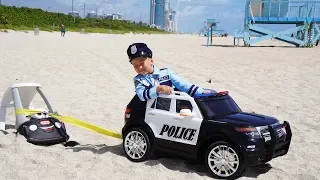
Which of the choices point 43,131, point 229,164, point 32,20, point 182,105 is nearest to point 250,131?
point 229,164

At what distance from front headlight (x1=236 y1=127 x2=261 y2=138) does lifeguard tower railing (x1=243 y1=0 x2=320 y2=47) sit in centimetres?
2921

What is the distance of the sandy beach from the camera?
468 cm

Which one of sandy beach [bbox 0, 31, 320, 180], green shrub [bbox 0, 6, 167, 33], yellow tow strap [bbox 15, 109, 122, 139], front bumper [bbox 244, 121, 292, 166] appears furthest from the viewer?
green shrub [bbox 0, 6, 167, 33]

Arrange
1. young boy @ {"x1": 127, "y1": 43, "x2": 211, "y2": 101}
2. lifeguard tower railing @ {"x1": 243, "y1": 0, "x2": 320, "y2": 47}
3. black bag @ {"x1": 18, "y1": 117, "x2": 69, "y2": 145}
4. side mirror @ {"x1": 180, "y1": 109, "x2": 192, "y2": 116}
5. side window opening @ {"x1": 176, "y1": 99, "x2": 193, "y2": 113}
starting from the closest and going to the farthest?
side mirror @ {"x1": 180, "y1": 109, "x2": 192, "y2": 116} → side window opening @ {"x1": 176, "y1": 99, "x2": 193, "y2": 113} → young boy @ {"x1": 127, "y1": 43, "x2": 211, "y2": 101} → black bag @ {"x1": 18, "y1": 117, "x2": 69, "y2": 145} → lifeguard tower railing @ {"x1": 243, "y1": 0, "x2": 320, "y2": 47}

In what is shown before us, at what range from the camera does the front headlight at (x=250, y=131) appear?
4.34 meters

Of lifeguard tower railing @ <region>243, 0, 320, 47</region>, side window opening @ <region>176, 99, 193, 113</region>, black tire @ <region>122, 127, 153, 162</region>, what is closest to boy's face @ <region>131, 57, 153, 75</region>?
side window opening @ <region>176, 99, 193, 113</region>

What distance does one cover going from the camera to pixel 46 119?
18.7ft

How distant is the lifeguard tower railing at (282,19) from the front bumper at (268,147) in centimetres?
2888

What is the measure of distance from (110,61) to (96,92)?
7.65 meters

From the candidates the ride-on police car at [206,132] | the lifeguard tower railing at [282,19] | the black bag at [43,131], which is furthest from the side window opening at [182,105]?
the lifeguard tower railing at [282,19]

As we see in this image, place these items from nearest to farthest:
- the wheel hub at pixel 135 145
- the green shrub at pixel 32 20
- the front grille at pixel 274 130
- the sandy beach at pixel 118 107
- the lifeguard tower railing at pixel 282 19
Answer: the front grille at pixel 274 130
the sandy beach at pixel 118 107
the wheel hub at pixel 135 145
the lifeguard tower railing at pixel 282 19
the green shrub at pixel 32 20

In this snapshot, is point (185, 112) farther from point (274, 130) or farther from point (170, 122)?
point (274, 130)

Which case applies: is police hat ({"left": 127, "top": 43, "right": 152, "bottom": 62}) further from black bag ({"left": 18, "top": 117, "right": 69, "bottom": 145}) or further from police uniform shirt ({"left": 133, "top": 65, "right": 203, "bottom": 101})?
black bag ({"left": 18, "top": 117, "right": 69, "bottom": 145})

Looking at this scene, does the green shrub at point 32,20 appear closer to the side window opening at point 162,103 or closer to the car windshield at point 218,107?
the side window opening at point 162,103
